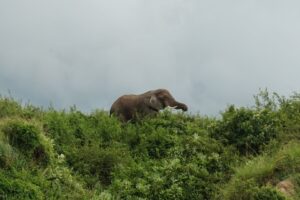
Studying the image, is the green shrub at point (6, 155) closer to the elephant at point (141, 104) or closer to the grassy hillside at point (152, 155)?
the grassy hillside at point (152, 155)

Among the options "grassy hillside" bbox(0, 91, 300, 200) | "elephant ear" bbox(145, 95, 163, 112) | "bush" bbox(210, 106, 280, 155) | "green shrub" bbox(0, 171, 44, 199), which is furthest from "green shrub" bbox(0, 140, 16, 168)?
"elephant ear" bbox(145, 95, 163, 112)

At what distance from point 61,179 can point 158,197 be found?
1.97 meters

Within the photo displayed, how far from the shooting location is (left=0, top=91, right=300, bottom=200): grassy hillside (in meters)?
13.0

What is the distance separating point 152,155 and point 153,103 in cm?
317

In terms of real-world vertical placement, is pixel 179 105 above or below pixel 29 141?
above

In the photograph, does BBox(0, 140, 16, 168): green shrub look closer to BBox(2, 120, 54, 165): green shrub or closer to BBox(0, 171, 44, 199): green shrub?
BBox(2, 120, 54, 165): green shrub

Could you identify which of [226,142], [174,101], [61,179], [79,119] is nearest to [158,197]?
[61,179]

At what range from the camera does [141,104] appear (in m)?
19.5

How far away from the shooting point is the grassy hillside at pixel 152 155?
1299 centimetres

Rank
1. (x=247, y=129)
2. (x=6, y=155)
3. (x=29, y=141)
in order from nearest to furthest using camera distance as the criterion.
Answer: (x=6, y=155)
(x=29, y=141)
(x=247, y=129)

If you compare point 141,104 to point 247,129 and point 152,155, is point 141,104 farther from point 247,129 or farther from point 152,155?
point 247,129

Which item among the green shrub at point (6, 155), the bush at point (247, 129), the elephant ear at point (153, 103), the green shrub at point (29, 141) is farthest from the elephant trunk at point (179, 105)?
the green shrub at point (6, 155)

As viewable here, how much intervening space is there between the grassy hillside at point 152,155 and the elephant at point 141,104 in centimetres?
46

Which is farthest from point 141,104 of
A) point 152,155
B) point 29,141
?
point 29,141
